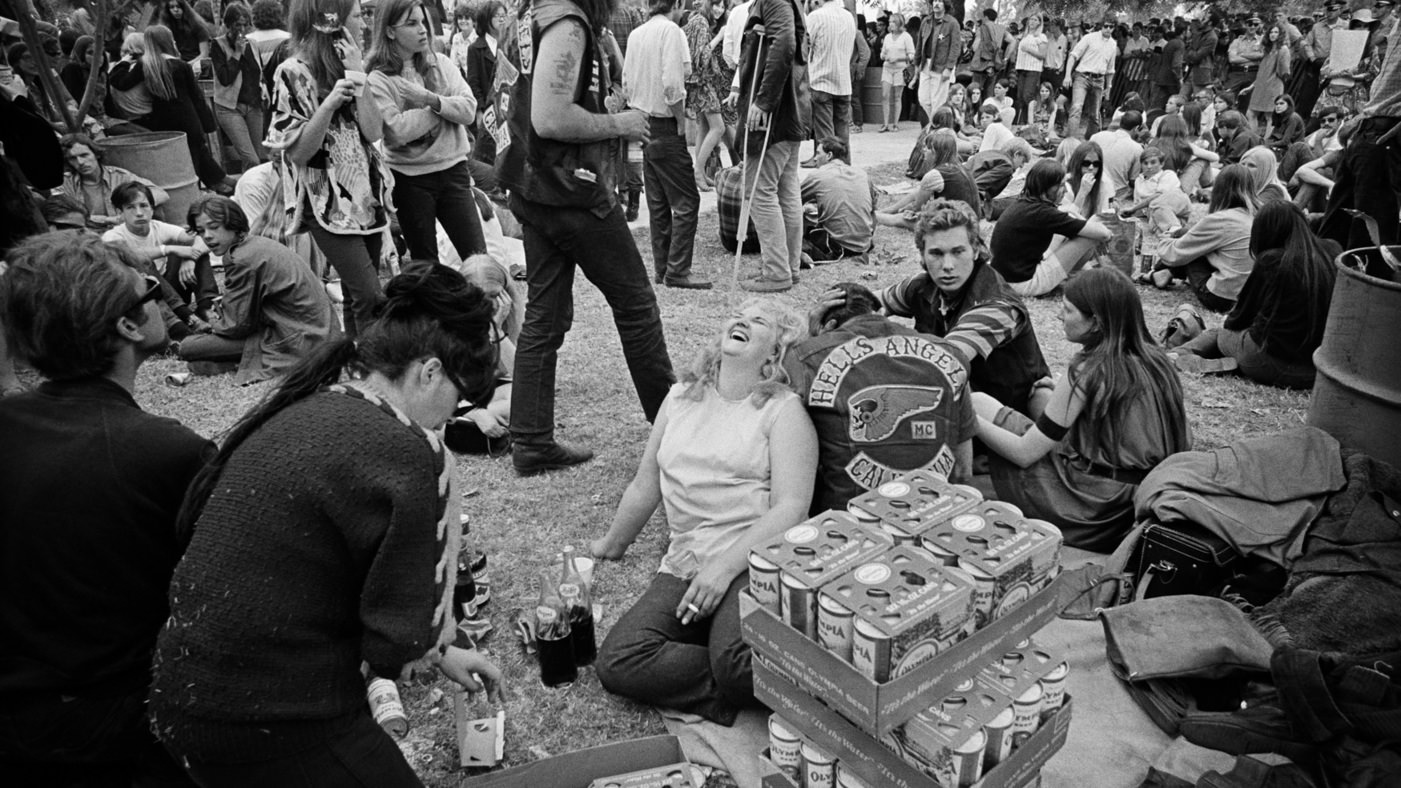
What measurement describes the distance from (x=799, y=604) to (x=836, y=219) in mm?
6423

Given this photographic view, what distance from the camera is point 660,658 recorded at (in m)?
3.15

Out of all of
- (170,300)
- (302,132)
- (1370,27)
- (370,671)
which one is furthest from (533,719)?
(1370,27)

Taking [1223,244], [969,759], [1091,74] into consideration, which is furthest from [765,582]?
[1091,74]

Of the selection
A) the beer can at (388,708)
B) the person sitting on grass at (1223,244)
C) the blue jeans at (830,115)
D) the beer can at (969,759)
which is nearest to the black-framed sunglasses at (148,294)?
the beer can at (388,708)

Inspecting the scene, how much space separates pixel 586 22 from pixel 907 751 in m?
2.90

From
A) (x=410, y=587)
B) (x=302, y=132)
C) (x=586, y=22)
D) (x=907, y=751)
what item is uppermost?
(x=586, y=22)

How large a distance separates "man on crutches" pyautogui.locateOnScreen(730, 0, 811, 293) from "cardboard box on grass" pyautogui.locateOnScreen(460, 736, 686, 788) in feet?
15.0

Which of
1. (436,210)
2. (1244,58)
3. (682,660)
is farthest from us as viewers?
(1244,58)

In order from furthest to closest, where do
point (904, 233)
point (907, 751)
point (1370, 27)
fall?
point (1370, 27), point (904, 233), point (907, 751)

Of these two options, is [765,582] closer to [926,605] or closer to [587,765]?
[926,605]

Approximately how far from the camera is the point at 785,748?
2516mm

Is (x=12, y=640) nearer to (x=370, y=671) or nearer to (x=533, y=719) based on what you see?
(x=370, y=671)

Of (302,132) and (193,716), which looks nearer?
(193,716)

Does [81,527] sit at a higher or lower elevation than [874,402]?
higher
